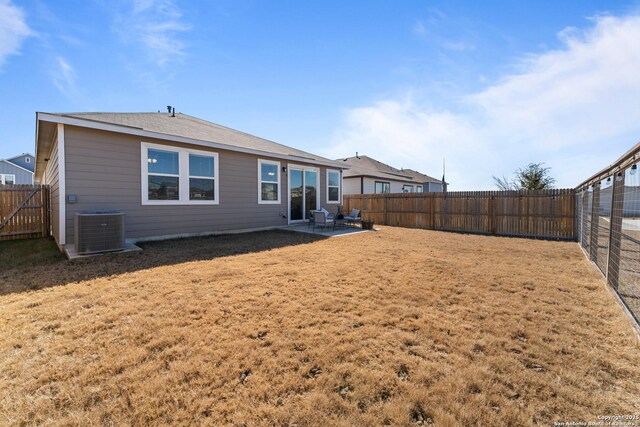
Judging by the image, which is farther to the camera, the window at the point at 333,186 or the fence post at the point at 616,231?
the window at the point at 333,186

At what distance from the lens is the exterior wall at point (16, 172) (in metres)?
26.1

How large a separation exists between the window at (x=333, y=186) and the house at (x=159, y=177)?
7.08 ft

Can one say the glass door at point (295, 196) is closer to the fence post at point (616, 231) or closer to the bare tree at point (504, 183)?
the fence post at point (616, 231)

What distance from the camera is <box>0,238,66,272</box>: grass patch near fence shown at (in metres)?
5.26

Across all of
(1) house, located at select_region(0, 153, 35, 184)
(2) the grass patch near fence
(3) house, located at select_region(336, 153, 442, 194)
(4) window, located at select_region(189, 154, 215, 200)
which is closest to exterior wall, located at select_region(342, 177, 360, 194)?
(3) house, located at select_region(336, 153, 442, 194)

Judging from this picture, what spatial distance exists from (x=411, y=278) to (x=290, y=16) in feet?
27.8

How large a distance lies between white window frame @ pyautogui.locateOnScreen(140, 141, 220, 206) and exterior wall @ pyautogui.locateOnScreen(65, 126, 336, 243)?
9 cm

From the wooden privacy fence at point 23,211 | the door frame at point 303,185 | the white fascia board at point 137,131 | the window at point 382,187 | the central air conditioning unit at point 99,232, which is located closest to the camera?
the central air conditioning unit at point 99,232

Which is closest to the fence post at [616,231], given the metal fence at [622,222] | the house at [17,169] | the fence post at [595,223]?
the metal fence at [622,222]

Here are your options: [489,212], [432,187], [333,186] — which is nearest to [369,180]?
[333,186]

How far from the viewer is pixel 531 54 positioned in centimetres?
745

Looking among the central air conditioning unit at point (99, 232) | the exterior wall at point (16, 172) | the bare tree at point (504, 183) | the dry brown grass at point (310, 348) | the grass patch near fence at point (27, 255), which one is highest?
the exterior wall at point (16, 172)

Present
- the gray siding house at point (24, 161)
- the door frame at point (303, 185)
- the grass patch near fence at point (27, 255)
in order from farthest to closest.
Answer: the gray siding house at point (24, 161)
the door frame at point (303, 185)
the grass patch near fence at point (27, 255)

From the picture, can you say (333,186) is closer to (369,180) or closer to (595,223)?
(369,180)
